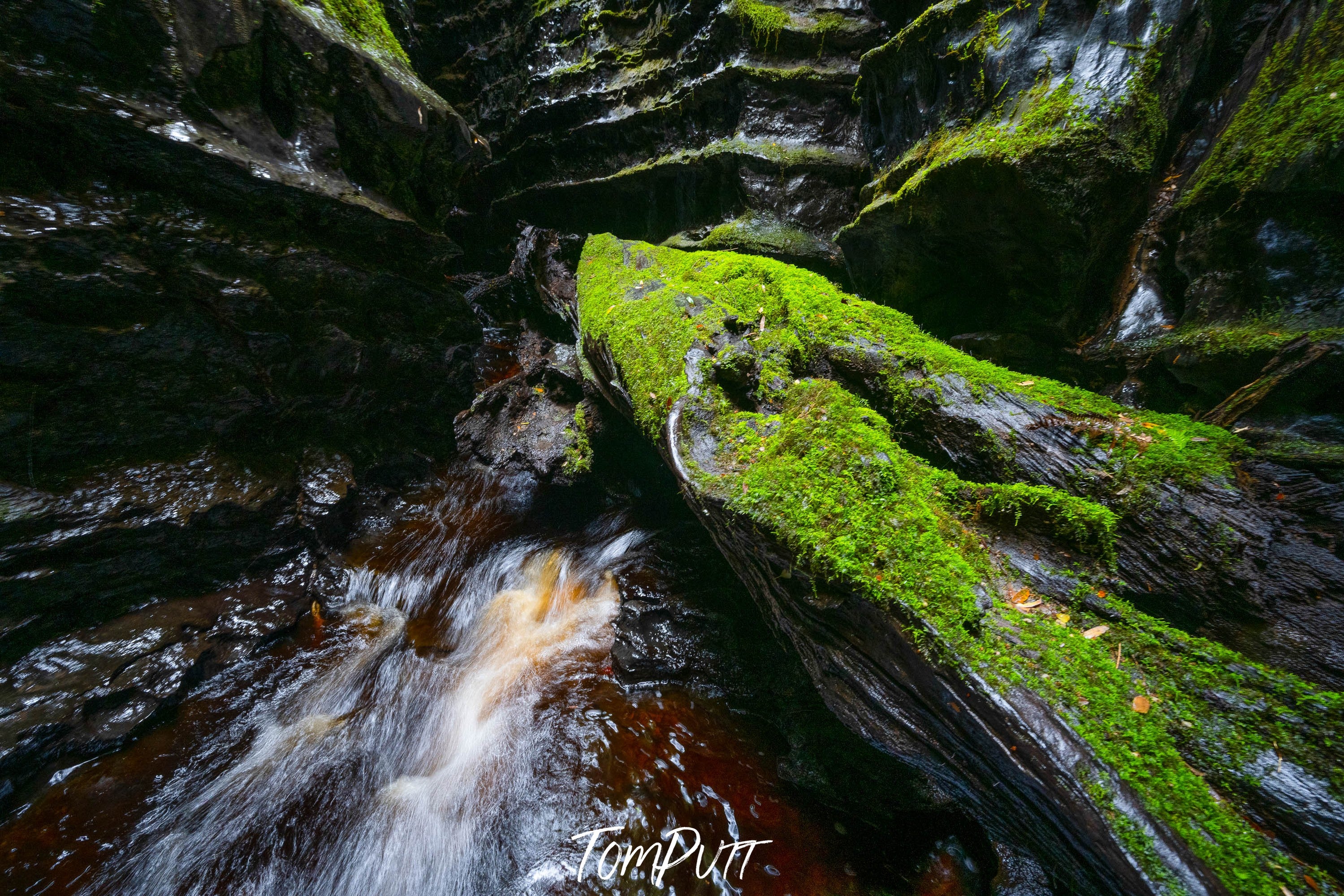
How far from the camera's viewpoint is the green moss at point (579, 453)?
6.24 metres

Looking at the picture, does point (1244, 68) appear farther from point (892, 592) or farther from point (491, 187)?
point (491, 187)

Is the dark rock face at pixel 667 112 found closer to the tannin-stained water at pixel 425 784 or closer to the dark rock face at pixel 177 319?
the dark rock face at pixel 177 319

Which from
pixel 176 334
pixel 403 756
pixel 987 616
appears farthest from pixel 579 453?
pixel 987 616

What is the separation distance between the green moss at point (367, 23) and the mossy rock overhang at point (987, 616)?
463cm

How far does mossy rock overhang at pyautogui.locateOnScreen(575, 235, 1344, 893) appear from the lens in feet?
5.34

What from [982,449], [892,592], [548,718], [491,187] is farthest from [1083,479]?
[491,187]

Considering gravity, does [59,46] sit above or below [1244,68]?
below

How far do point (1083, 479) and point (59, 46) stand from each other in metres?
7.21

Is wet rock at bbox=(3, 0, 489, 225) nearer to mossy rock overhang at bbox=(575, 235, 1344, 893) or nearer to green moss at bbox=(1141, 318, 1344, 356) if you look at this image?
mossy rock overhang at bbox=(575, 235, 1344, 893)

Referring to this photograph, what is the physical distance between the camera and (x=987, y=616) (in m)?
2.16

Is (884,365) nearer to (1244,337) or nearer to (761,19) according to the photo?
(1244,337)

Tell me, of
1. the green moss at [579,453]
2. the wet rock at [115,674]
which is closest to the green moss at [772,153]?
the green moss at [579,453]

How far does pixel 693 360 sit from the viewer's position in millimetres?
3928

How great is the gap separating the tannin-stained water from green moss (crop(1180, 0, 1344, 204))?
460cm
